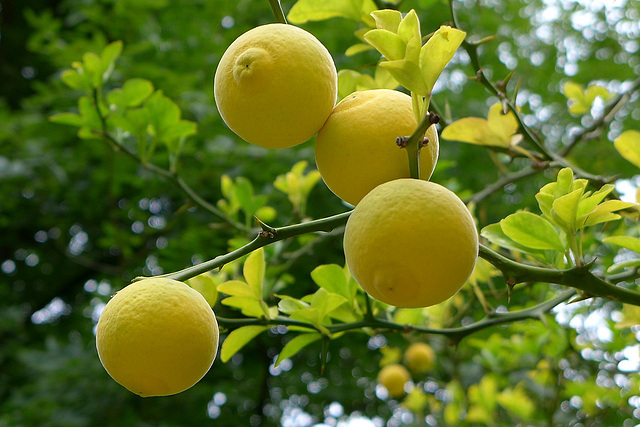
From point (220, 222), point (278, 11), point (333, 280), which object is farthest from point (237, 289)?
point (220, 222)

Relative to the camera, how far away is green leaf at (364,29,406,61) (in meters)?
0.52

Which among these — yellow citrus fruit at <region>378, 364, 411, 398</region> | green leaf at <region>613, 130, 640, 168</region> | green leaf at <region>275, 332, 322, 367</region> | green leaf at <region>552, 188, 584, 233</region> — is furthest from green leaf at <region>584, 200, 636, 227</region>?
yellow citrus fruit at <region>378, 364, 411, 398</region>

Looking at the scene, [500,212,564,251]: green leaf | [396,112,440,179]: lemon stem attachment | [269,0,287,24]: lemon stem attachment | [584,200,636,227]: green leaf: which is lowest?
[500,212,564,251]: green leaf

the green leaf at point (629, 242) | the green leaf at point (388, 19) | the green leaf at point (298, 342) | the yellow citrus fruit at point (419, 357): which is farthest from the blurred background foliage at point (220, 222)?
the green leaf at point (388, 19)

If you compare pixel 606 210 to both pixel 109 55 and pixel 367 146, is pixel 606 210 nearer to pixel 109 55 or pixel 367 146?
pixel 367 146

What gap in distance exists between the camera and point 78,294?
3674 millimetres

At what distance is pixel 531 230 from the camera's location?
2.28ft

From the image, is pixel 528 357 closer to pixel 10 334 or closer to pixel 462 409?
pixel 462 409

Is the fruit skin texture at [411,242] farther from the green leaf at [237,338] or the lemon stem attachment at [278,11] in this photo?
the green leaf at [237,338]

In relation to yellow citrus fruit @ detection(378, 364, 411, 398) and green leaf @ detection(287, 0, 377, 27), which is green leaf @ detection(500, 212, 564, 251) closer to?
green leaf @ detection(287, 0, 377, 27)

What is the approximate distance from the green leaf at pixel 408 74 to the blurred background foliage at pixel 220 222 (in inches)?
35.3

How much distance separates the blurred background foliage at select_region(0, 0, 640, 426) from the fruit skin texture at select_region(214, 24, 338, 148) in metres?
0.82

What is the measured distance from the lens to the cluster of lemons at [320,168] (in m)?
0.50

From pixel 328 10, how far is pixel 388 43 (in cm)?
40
